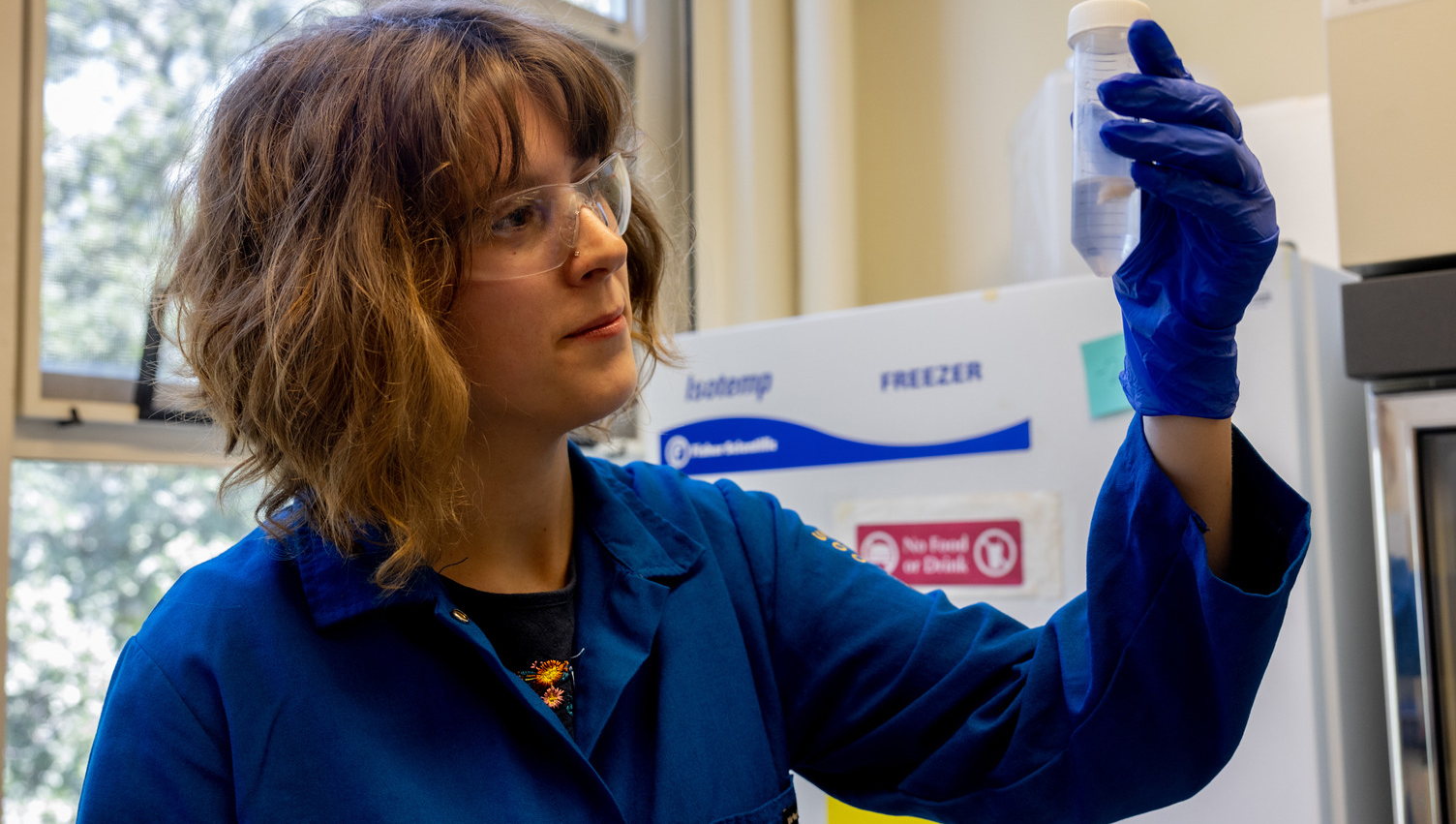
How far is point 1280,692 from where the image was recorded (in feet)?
3.73

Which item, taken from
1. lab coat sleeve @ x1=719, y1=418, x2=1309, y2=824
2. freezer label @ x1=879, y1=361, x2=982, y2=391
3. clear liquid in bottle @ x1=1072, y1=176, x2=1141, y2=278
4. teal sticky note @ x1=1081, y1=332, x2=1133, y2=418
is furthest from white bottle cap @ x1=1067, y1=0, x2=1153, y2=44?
freezer label @ x1=879, y1=361, x2=982, y2=391

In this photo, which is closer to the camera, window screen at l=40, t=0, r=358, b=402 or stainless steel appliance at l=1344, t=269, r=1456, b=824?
stainless steel appliance at l=1344, t=269, r=1456, b=824

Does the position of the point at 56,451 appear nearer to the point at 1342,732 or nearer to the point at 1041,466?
the point at 1041,466

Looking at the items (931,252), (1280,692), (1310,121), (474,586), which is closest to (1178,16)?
(1310,121)

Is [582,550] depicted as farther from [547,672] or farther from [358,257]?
[358,257]

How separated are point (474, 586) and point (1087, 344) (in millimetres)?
737

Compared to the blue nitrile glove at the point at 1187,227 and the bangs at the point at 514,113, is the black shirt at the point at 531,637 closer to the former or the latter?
the bangs at the point at 514,113

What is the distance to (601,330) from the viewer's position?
917mm

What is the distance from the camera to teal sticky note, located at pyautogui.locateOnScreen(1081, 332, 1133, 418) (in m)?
1.26

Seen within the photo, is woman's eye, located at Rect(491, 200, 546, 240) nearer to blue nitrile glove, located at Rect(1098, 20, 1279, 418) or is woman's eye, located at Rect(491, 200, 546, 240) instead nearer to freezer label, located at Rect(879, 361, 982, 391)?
blue nitrile glove, located at Rect(1098, 20, 1279, 418)

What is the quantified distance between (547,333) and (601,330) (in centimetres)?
5

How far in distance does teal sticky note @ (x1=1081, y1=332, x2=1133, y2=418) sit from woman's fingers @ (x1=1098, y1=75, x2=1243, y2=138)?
53 cm

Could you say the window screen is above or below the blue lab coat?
above

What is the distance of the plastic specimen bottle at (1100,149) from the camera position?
32.3 inches
